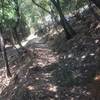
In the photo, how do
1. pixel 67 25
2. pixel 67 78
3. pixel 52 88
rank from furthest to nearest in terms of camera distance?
pixel 67 25, pixel 67 78, pixel 52 88

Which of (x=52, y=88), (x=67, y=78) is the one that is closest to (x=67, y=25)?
(x=67, y=78)

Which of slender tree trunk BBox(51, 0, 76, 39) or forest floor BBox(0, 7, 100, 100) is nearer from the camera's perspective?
forest floor BBox(0, 7, 100, 100)

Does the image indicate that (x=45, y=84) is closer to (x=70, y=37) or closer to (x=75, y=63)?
(x=75, y=63)

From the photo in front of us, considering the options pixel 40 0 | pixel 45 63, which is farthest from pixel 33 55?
pixel 40 0

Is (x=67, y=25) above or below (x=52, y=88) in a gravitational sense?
above

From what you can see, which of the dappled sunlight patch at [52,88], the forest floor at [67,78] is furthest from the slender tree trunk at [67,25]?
the dappled sunlight patch at [52,88]

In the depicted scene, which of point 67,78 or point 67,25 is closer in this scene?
point 67,78

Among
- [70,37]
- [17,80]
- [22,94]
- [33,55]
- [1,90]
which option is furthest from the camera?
[70,37]

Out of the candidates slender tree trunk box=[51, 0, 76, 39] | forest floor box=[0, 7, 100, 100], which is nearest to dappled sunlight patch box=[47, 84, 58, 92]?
forest floor box=[0, 7, 100, 100]

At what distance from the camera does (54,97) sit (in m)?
9.64

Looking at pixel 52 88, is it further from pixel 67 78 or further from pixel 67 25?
pixel 67 25

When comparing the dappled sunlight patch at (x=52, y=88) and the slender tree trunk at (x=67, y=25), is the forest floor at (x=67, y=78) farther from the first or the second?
the slender tree trunk at (x=67, y=25)

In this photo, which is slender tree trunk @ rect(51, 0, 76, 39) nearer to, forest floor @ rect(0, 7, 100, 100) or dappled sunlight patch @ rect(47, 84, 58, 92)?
forest floor @ rect(0, 7, 100, 100)

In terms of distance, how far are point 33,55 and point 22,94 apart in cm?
793
